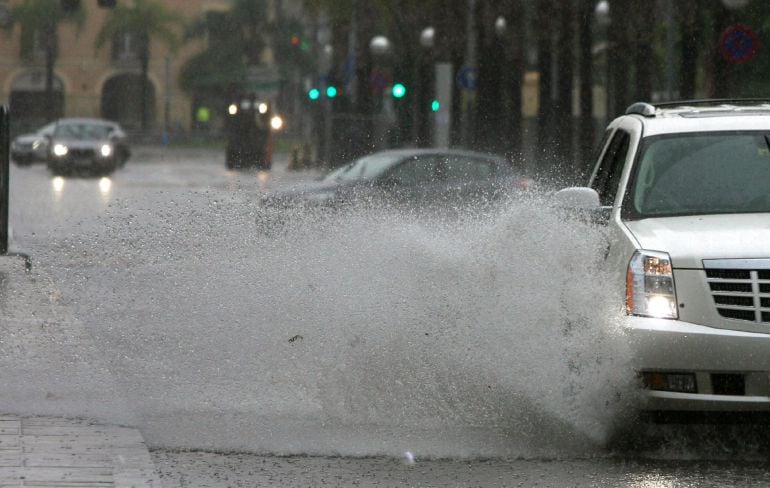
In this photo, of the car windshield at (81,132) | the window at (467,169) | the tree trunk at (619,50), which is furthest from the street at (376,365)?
the car windshield at (81,132)

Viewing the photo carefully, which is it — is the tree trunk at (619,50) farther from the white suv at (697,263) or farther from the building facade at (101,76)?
the building facade at (101,76)

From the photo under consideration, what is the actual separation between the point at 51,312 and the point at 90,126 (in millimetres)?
37153

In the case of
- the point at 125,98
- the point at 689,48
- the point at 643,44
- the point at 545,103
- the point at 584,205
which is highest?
the point at 643,44

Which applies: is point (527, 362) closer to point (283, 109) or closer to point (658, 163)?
point (658, 163)

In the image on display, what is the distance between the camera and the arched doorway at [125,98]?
96.3 meters

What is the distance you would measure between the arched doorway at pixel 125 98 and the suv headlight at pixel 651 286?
89.6 m

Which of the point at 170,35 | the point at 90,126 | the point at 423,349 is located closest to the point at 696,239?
the point at 423,349

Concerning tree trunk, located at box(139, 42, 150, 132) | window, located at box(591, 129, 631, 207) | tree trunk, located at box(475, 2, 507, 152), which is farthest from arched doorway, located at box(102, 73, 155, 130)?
window, located at box(591, 129, 631, 207)

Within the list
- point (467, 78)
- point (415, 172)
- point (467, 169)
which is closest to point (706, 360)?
point (415, 172)

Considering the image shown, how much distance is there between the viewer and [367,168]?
21.5 m

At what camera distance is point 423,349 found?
849cm

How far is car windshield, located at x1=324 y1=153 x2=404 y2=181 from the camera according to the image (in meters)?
21.2

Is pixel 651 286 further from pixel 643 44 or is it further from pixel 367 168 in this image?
pixel 643 44

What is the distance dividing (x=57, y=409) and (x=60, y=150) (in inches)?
1498
